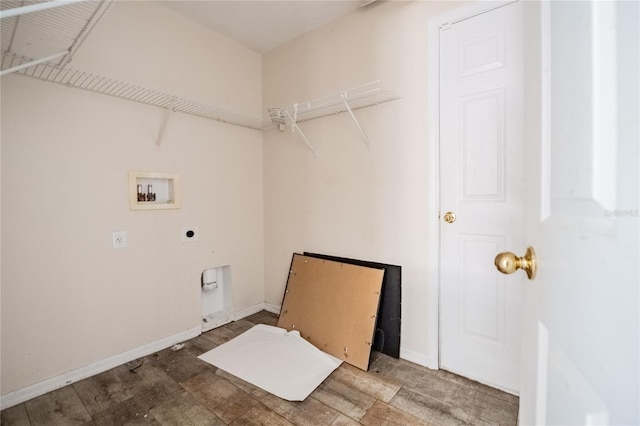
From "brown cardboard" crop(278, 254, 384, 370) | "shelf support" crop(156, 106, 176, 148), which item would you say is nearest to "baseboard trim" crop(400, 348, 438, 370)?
"brown cardboard" crop(278, 254, 384, 370)

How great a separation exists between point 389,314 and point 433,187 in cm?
95

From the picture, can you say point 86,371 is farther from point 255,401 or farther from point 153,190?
point 153,190

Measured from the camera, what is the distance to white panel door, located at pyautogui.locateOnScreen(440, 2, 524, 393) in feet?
5.39

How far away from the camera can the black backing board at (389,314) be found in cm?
208

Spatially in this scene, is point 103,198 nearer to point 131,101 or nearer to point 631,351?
point 131,101

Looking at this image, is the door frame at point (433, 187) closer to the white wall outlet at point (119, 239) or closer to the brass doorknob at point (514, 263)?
the brass doorknob at point (514, 263)

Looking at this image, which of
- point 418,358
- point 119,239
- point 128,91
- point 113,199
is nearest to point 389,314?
point 418,358

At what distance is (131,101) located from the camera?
2064mm

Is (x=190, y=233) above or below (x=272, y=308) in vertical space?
above

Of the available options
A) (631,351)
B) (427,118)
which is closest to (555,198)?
(631,351)

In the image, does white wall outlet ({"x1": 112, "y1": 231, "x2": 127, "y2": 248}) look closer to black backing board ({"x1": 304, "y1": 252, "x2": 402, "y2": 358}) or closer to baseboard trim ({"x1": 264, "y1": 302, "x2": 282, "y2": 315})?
baseboard trim ({"x1": 264, "y1": 302, "x2": 282, "y2": 315})

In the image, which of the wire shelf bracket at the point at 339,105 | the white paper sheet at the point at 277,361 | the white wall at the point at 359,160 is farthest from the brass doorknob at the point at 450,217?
the white paper sheet at the point at 277,361

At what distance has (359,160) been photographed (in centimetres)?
227

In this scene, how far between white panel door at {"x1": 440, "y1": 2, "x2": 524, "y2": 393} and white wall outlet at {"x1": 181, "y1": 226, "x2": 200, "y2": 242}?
74.9 inches
